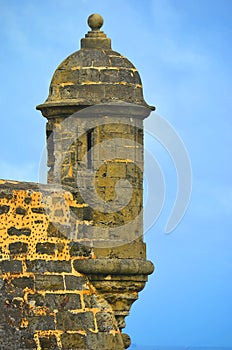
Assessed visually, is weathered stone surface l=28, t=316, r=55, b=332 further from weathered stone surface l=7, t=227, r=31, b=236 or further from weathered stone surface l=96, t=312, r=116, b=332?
weathered stone surface l=7, t=227, r=31, b=236

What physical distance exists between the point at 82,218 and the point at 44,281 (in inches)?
40.2

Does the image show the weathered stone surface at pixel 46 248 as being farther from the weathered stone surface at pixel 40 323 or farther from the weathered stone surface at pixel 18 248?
the weathered stone surface at pixel 40 323

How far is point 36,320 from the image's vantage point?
59.7 feet

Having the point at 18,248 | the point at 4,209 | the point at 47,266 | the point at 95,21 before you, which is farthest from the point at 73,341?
the point at 95,21

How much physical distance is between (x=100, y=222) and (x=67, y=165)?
764 millimetres

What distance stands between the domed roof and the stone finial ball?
0.25m

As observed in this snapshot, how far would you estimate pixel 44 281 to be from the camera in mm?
18328

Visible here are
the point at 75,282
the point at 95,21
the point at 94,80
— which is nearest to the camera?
the point at 75,282

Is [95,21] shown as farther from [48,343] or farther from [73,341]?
[48,343]

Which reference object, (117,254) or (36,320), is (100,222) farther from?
(36,320)

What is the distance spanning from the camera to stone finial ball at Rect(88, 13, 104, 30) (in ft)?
65.6

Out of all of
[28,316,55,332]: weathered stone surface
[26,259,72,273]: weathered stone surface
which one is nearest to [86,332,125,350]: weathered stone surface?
[28,316,55,332]: weathered stone surface

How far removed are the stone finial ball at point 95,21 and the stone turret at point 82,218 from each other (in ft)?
0.04

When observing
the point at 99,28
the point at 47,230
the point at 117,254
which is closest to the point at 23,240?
the point at 47,230
